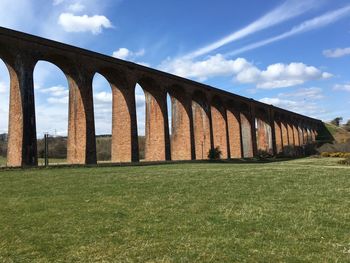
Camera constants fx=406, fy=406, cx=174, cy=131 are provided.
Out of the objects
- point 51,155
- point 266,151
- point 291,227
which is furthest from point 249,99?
point 291,227

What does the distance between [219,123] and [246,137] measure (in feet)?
21.2

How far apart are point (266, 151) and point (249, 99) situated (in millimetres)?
9376

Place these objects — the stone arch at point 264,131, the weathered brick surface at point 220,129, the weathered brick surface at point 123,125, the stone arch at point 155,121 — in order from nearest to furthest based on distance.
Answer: the weathered brick surface at point 123,125 → the stone arch at point 155,121 → the weathered brick surface at point 220,129 → the stone arch at point 264,131

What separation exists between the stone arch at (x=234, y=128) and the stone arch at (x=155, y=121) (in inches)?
587

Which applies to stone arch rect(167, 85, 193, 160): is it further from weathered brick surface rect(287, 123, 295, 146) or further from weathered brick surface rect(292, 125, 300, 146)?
weathered brick surface rect(292, 125, 300, 146)

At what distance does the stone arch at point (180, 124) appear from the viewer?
36.4 m

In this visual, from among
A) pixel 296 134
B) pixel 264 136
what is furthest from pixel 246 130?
pixel 296 134

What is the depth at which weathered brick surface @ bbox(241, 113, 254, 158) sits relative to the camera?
49.1 m

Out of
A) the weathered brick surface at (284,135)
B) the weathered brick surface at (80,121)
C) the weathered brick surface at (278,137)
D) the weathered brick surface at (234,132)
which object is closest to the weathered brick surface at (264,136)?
the weathered brick surface at (278,137)

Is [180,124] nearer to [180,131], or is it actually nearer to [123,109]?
[180,131]

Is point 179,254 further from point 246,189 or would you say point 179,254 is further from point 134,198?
point 246,189

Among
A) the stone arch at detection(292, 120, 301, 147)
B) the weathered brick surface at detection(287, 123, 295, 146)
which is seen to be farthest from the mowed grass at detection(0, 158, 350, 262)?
the stone arch at detection(292, 120, 301, 147)

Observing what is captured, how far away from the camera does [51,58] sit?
24406 millimetres

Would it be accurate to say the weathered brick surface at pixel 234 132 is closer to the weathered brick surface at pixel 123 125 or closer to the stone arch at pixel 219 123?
the stone arch at pixel 219 123
